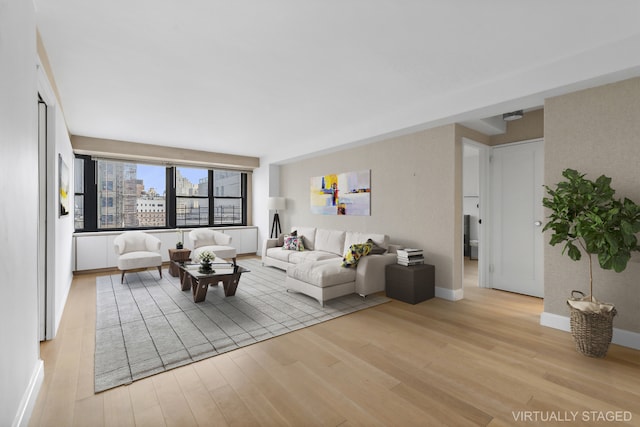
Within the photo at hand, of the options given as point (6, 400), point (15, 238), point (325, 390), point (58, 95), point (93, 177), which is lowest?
point (325, 390)

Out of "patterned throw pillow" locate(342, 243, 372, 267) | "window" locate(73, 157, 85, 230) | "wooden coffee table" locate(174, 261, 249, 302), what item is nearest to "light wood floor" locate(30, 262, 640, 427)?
"patterned throw pillow" locate(342, 243, 372, 267)

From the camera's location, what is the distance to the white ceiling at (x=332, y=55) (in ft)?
7.26

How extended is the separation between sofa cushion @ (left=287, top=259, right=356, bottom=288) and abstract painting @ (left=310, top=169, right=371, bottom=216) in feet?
5.04

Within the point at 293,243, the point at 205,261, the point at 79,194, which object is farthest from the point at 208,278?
the point at 79,194

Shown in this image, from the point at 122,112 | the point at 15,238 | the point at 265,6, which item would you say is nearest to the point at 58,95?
the point at 122,112

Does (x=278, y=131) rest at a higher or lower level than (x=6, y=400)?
higher

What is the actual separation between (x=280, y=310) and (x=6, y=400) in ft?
8.27

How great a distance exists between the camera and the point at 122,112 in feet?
14.5

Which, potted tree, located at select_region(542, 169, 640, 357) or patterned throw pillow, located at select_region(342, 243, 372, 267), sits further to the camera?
patterned throw pillow, located at select_region(342, 243, 372, 267)

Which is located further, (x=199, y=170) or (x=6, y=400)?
(x=199, y=170)

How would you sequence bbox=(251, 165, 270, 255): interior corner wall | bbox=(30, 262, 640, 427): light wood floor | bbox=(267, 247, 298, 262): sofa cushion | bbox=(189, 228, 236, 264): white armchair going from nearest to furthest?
1. bbox=(30, 262, 640, 427): light wood floor
2. bbox=(267, 247, 298, 262): sofa cushion
3. bbox=(189, 228, 236, 264): white armchair
4. bbox=(251, 165, 270, 255): interior corner wall

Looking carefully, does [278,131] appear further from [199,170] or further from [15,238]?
[15,238]

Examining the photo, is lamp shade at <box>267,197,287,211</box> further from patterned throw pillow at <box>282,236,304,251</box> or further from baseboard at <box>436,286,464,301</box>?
baseboard at <box>436,286,464,301</box>

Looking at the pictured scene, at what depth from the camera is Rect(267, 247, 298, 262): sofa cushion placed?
5773mm
